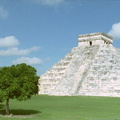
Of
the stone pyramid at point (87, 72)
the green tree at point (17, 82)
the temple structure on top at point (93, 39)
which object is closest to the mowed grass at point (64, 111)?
the green tree at point (17, 82)

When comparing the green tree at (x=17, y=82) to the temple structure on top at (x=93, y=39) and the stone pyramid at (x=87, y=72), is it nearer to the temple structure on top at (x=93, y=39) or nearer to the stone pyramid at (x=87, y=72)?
the stone pyramid at (x=87, y=72)

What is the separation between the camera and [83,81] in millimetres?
36625

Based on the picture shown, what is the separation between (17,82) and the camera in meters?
15.8

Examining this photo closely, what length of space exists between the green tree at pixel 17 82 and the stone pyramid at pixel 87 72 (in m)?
19.1

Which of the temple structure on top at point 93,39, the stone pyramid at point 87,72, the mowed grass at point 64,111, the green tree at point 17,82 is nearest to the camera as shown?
the mowed grass at point 64,111

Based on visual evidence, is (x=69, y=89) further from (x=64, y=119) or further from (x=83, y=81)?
(x=64, y=119)

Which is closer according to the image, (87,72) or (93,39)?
(87,72)

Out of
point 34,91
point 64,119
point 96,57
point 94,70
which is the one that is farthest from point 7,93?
point 96,57

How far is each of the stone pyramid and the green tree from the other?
62.5ft

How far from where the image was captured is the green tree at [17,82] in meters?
15.6

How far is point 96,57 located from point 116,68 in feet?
15.0

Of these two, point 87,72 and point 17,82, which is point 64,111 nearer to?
point 17,82

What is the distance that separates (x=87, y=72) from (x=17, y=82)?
23297 mm

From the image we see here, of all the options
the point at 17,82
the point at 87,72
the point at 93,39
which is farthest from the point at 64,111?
the point at 93,39
